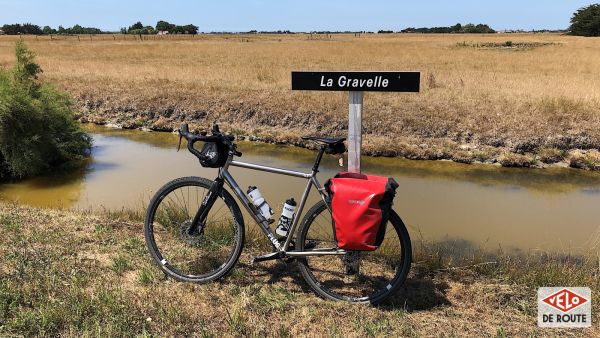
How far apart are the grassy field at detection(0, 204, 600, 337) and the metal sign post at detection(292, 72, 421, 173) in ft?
4.21

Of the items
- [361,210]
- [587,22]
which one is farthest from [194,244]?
[587,22]

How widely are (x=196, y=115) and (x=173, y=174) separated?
6.47 metres

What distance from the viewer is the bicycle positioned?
3.82 m

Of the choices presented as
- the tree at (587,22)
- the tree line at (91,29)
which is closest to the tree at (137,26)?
the tree line at (91,29)

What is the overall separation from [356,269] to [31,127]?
964 centimetres

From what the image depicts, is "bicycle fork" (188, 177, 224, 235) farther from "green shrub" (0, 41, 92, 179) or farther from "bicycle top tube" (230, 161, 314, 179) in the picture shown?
"green shrub" (0, 41, 92, 179)

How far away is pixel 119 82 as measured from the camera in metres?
20.9

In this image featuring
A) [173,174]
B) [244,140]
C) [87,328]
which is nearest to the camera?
[87,328]

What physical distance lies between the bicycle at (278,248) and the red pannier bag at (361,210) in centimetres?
24

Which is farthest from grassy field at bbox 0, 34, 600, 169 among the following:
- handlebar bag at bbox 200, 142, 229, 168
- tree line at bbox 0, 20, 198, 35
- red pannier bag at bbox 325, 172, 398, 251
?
tree line at bbox 0, 20, 198, 35

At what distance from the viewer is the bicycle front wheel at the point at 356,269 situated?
3735 mm

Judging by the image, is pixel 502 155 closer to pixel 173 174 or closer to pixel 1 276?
pixel 173 174

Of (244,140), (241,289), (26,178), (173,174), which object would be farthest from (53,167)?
(241,289)

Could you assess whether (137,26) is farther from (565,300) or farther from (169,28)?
(565,300)
